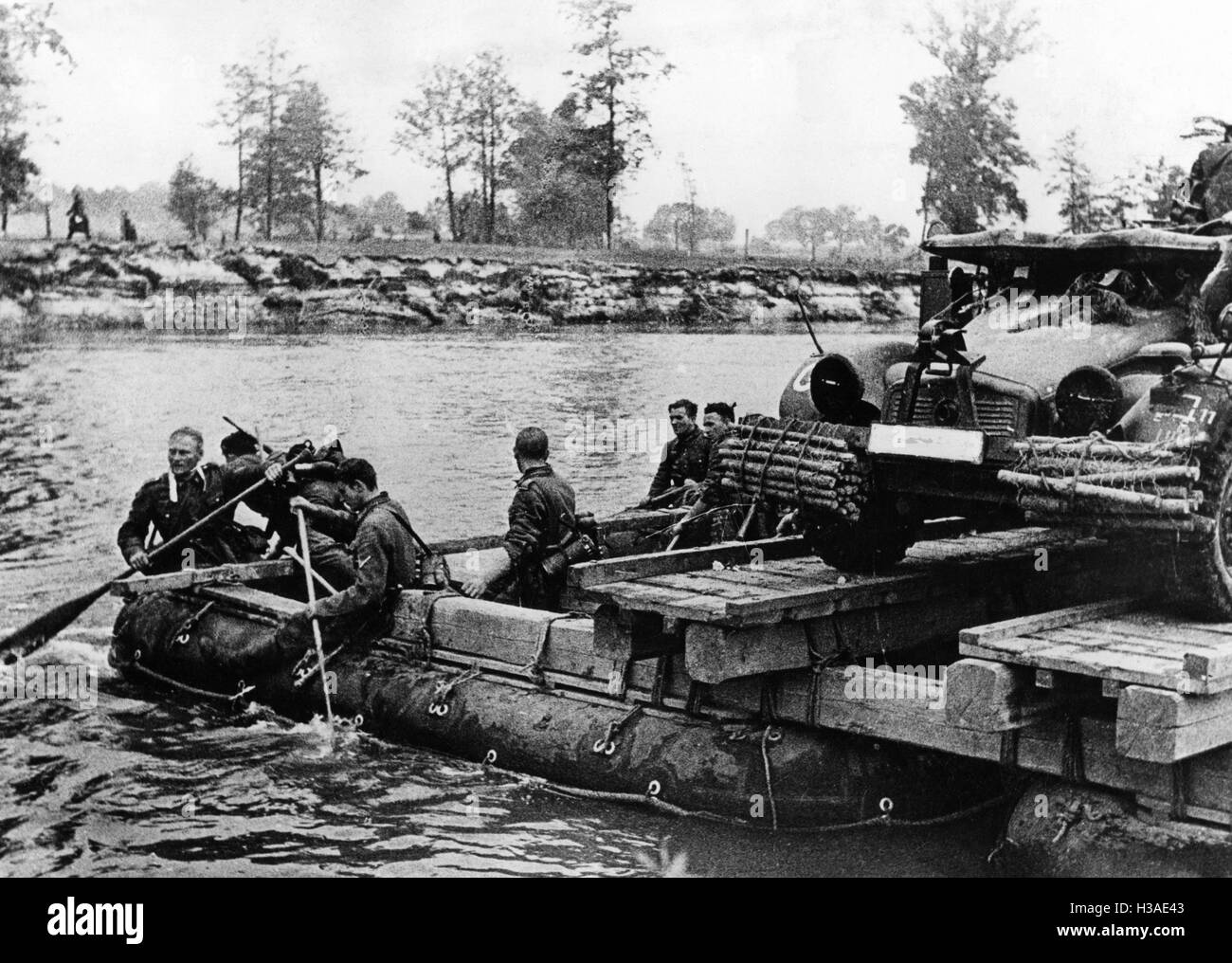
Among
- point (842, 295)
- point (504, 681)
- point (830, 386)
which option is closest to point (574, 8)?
point (830, 386)

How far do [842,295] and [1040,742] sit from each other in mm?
13812

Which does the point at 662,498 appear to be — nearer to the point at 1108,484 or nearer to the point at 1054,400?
the point at 1054,400

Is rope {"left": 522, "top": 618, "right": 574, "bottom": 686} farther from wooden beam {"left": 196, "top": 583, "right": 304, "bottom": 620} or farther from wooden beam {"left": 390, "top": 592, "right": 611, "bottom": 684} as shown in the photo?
wooden beam {"left": 196, "top": 583, "right": 304, "bottom": 620}

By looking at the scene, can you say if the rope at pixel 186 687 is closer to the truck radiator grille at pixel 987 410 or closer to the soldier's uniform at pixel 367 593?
the soldier's uniform at pixel 367 593

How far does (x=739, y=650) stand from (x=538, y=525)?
284 cm

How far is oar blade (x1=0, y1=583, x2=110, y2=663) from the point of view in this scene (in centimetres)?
1002

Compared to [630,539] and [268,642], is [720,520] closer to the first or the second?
[630,539]

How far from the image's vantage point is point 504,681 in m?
8.23

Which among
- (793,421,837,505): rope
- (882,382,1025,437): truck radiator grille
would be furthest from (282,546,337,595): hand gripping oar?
(882,382,1025,437): truck radiator grille

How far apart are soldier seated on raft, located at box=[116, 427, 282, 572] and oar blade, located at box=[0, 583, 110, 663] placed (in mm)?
457

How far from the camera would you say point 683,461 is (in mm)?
12188

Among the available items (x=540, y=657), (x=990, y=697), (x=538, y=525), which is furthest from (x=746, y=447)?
(x=538, y=525)

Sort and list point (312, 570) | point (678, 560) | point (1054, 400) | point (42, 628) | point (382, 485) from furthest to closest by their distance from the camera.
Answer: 1. point (382, 485)
2. point (42, 628)
3. point (312, 570)
4. point (678, 560)
5. point (1054, 400)

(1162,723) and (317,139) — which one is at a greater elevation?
(317,139)
